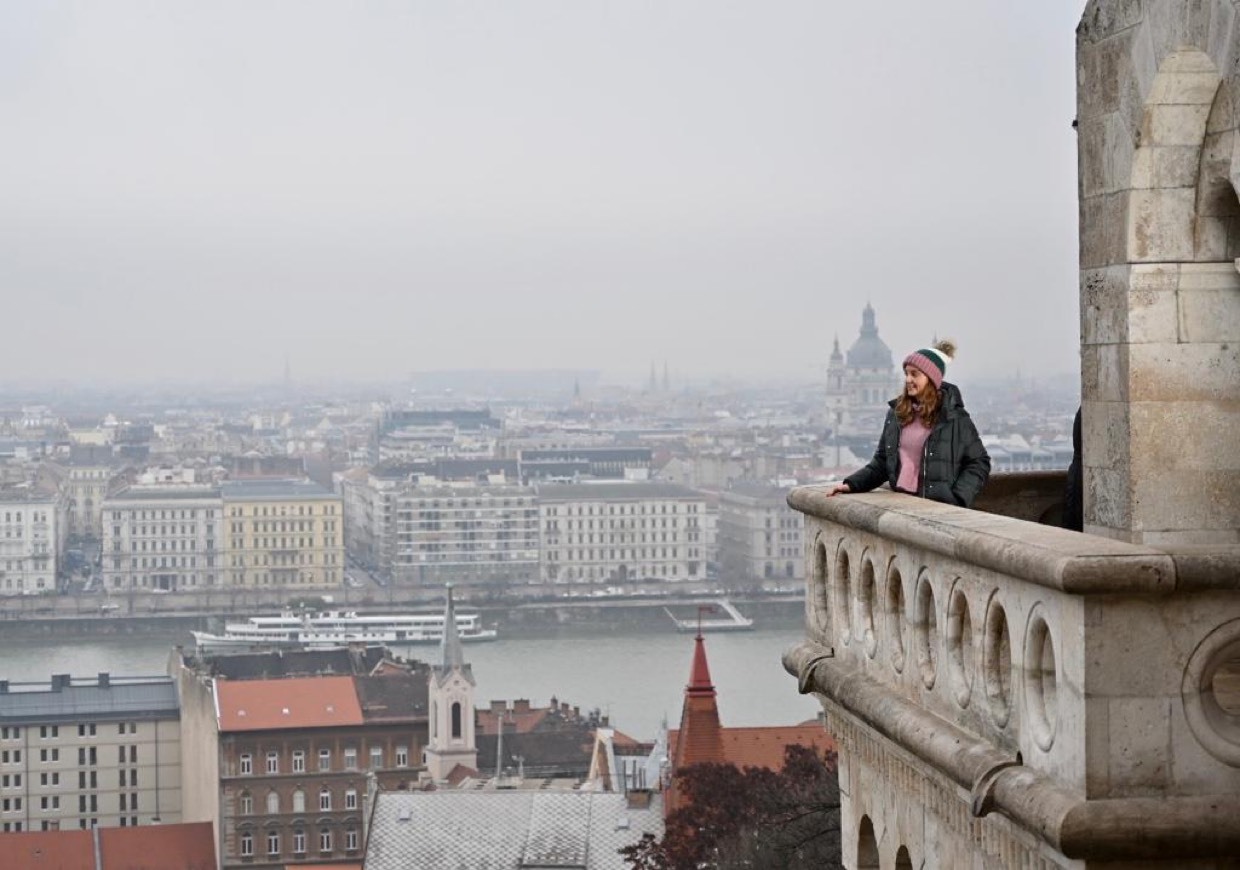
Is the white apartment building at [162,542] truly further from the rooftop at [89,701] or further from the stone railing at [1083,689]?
the stone railing at [1083,689]

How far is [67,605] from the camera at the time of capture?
53.4m

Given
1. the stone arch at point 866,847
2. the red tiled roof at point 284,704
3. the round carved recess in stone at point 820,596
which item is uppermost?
the round carved recess in stone at point 820,596

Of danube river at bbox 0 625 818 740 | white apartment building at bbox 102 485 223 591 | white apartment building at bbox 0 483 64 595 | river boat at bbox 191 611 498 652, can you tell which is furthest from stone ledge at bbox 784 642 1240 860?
white apartment building at bbox 102 485 223 591

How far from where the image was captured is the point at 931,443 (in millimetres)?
2525

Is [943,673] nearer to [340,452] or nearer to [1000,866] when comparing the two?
[1000,866]

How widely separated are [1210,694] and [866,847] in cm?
73

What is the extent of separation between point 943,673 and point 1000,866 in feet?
0.55

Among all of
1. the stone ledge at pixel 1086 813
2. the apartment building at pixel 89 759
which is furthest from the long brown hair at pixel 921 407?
the apartment building at pixel 89 759

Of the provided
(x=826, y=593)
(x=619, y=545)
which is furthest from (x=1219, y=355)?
(x=619, y=545)

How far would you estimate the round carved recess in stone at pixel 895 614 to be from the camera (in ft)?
7.17

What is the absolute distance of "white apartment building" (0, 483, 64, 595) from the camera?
57.3 metres

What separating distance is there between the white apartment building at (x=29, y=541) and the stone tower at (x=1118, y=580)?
54.8 m

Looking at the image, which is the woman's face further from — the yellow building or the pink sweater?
the yellow building

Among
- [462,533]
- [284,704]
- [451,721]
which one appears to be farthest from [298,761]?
[462,533]
